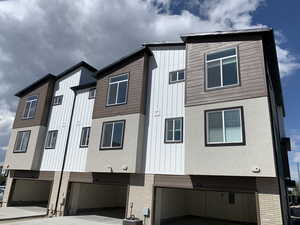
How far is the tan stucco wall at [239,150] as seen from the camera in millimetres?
8547

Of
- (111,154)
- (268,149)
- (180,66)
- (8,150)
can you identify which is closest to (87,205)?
(111,154)

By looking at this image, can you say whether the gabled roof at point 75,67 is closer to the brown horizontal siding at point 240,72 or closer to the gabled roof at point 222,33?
the gabled roof at point 222,33

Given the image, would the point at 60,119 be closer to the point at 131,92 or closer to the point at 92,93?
the point at 92,93

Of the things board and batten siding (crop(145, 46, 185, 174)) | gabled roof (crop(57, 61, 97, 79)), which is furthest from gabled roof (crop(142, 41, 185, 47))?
gabled roof (crop(57, 61, 97, 79))

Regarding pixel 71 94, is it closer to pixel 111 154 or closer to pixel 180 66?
pixel 111 154

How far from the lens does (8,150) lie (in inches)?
726

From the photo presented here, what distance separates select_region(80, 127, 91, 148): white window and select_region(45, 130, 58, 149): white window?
2.88m

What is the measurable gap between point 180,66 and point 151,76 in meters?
1.89

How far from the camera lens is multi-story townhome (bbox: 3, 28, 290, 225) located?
9.20 meters

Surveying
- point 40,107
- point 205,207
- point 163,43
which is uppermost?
point 163,43

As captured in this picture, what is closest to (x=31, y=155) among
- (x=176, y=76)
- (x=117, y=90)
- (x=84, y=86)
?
(x=84, y=86)

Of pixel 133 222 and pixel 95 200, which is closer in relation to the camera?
pixel 133 222

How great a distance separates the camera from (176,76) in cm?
1276

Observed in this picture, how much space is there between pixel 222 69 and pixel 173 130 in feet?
12.8
